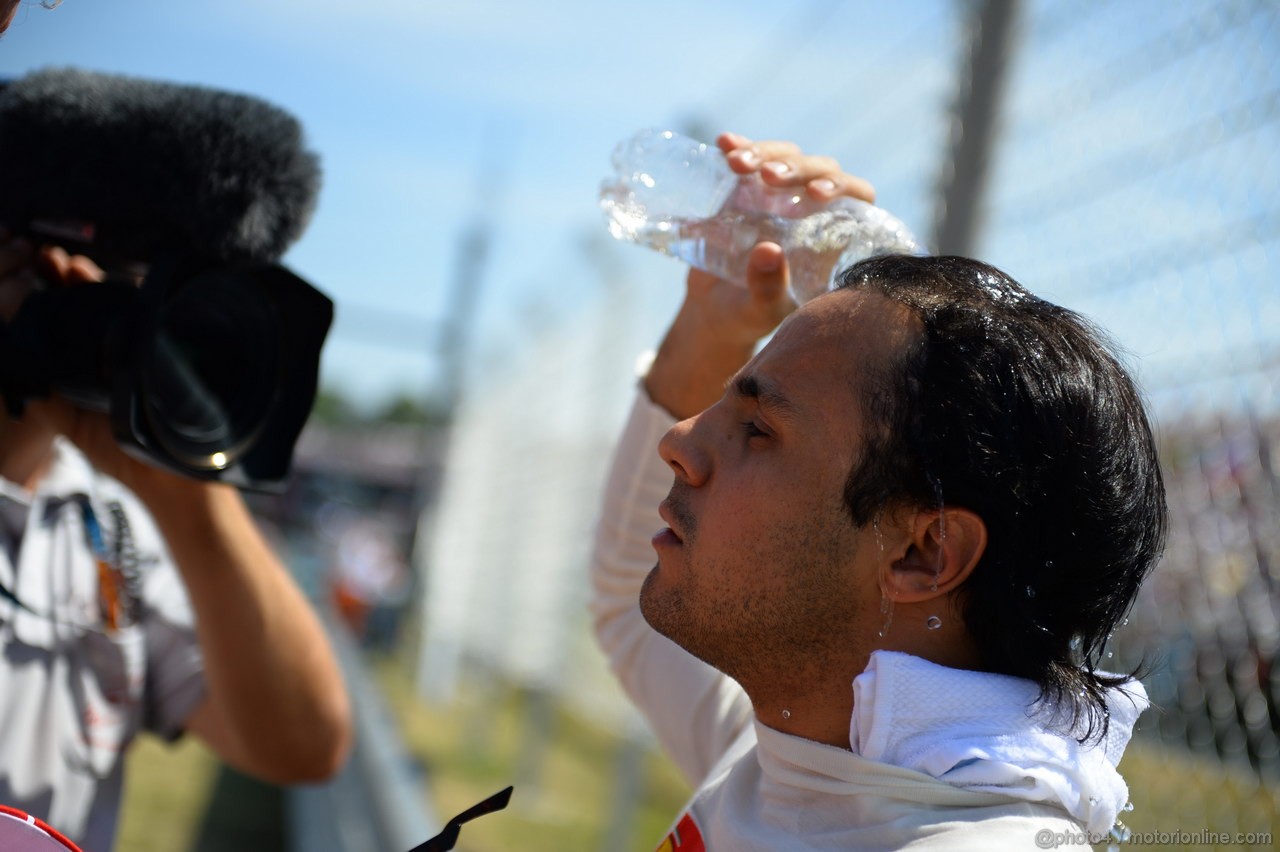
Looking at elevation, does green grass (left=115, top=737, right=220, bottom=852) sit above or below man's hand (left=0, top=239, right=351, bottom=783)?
below

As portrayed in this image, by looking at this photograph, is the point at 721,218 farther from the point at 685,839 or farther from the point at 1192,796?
the point at 1192,796

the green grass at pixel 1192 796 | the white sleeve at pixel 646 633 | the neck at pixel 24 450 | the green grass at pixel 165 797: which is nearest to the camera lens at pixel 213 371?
the neck at pixel 24 450

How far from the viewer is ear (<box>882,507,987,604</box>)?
53.5 inches

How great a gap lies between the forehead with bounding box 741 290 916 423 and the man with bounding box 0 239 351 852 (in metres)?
0.97

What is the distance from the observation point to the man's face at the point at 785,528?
1399mm

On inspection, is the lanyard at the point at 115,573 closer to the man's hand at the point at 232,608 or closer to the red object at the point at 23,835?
the man's hand at the point at 232,608

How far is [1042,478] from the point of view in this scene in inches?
52.7

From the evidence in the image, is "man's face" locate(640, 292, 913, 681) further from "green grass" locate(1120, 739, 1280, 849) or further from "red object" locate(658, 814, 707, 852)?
"green grass" locate(1120, 739, 1280, 849)

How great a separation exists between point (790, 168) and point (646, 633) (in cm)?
74

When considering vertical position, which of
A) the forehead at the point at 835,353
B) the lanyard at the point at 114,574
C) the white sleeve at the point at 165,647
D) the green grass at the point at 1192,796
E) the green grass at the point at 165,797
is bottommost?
the green grass at the point at 165,797

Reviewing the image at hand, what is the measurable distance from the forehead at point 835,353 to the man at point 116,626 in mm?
973

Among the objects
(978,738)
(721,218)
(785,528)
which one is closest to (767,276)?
(721,218)

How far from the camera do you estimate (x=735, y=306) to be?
1885 millimetres

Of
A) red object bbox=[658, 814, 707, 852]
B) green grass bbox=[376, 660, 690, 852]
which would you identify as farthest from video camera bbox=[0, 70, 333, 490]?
green grass bbox=[376, 660, 690, 852]
